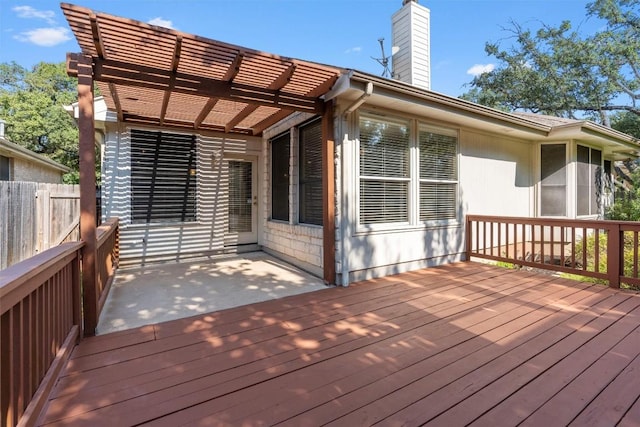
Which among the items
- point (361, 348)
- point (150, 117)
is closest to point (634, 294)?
point (361, 348)

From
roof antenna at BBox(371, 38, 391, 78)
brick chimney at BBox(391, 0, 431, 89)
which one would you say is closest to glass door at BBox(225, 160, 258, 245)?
brick chimney at BBox(391, 0, 431, 89)

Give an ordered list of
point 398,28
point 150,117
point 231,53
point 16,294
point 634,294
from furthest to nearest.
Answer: point 398,28
point 150,117
point 634,294
point 231,53
point 16,294

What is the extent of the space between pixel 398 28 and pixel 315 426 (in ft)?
22.9

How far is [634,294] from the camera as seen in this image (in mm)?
3627

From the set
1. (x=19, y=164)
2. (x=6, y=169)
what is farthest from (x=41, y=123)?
(x=6, y=169)

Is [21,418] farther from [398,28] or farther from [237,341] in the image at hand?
[398,28]

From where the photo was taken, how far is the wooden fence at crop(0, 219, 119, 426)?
1.31 meters

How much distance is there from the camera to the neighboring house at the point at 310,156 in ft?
10.1

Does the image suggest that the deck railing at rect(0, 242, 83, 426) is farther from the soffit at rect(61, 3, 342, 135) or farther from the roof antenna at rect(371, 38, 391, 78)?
the roof antenna at rect(371, 38, 391, 78)

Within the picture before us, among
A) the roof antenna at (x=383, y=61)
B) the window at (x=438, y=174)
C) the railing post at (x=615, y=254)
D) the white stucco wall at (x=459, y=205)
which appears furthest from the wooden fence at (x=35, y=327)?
the roof antenna at (x=383, y=61)

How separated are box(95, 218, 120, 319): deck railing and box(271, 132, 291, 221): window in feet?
8.19

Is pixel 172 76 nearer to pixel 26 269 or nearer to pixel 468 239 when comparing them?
pixel 26 269

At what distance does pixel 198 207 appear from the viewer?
5.68 m

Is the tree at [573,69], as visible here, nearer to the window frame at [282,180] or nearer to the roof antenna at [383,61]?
the roof antenna at [383,61]
